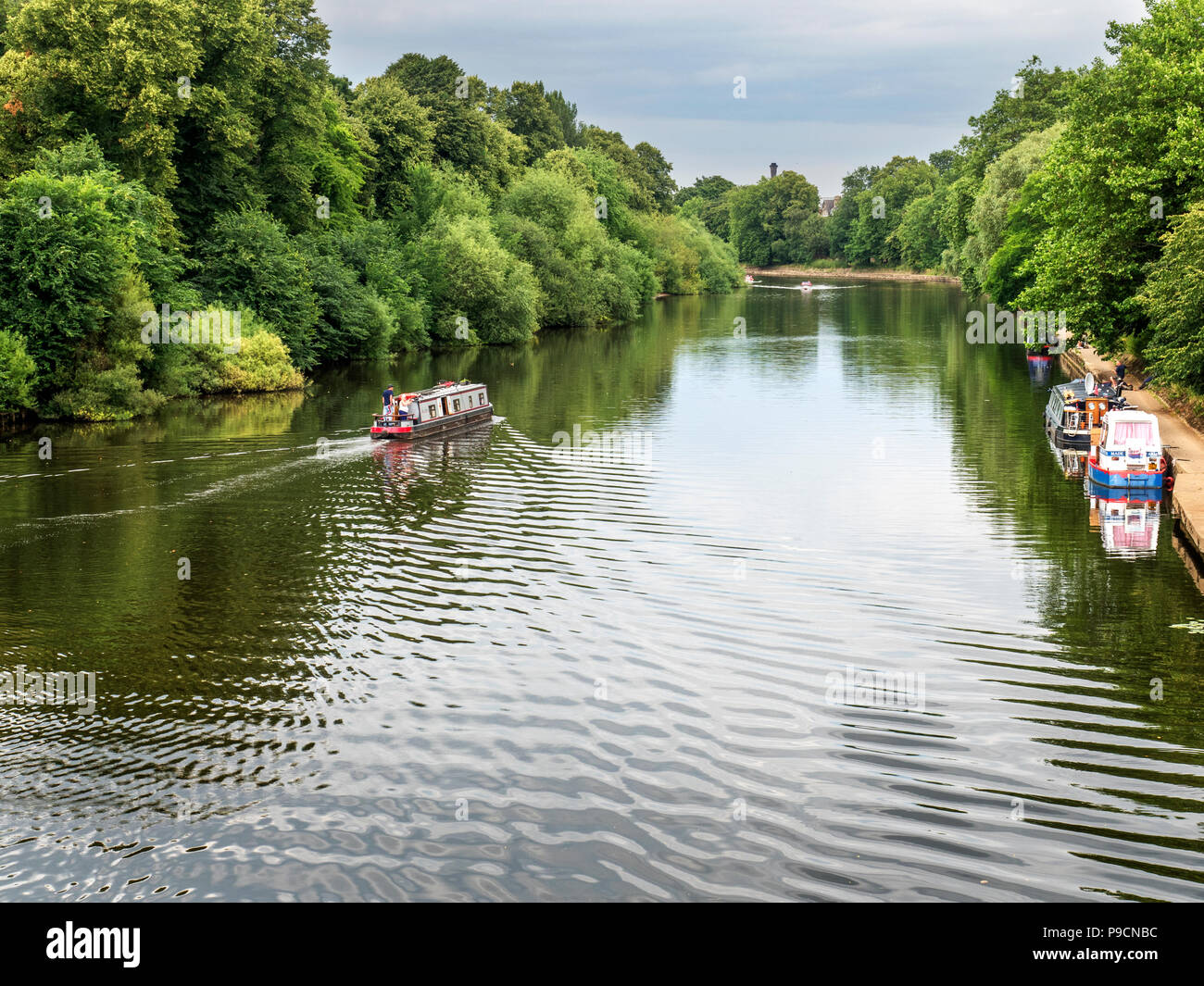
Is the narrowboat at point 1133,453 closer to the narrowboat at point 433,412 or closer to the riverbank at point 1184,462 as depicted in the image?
the riverbank at point 1184,462

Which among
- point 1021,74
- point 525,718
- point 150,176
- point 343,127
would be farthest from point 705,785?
point 1021,74

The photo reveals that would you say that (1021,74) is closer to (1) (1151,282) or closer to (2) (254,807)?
(1) (1151,282)

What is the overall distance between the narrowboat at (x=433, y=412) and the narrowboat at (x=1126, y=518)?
65.3 feet

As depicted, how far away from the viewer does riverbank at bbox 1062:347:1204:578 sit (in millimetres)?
22925

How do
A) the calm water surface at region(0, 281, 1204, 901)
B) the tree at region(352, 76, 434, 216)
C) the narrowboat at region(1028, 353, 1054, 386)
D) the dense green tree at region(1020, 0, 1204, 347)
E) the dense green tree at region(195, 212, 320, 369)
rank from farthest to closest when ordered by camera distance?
the tree at region(352, 76, 434, 216), the narrowboat at region(1028, 353, 1054, 386), the dense green tree at region(195, 212, 320, 369), the dense green tree at region(1020, 0, 1204, 347), the calm water surface at region(0, 281, 1204, 901)

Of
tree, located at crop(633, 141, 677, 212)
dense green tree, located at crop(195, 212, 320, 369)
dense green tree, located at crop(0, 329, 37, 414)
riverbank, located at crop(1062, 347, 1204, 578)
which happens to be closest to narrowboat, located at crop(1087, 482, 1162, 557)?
riverbank, located at crop(1062, 347, 1204, 578)

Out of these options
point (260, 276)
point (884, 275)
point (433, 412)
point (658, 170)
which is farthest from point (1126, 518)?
point (884, 275)

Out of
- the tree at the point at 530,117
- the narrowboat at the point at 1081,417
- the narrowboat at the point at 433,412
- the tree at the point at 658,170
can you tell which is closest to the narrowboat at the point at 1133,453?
the narrowboat at the point at 1081,417

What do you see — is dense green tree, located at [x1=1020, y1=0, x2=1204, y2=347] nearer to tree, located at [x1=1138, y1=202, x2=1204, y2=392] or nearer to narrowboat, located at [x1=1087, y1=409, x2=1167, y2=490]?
tree, located at [x1=1138, y1=202, x2=1204, y2=392]

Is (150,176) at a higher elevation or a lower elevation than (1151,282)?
higher

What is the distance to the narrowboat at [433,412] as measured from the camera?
3659cm

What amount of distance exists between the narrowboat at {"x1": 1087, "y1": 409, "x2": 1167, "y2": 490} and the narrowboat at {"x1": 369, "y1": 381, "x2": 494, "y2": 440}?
20217 mm

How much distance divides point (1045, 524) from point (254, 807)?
18.3m

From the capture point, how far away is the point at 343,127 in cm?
6738
